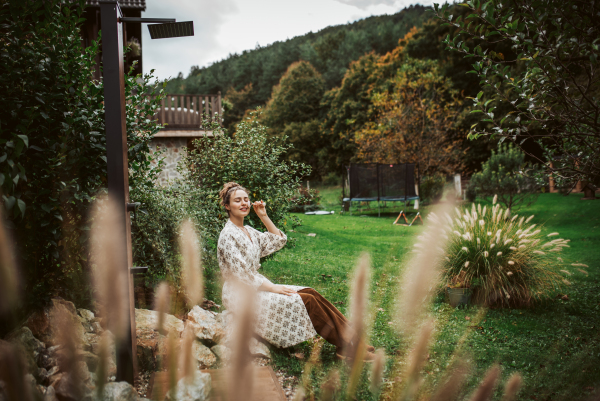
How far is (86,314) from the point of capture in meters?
3.18

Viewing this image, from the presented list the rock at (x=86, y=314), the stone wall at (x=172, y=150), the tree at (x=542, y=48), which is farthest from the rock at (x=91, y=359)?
the stone wall at (x=172, y=150)

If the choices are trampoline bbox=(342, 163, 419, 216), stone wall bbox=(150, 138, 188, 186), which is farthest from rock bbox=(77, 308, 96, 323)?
trampoline bbox=(342, 163, 419, 216)

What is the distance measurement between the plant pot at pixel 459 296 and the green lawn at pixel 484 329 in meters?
0.10

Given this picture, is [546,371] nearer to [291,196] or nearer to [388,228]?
[291,196]

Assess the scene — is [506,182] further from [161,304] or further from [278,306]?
[161,304]

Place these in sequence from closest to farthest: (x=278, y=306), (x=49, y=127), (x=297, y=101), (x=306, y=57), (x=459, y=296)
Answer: (x=49, y=127), (x=278, y=306), (x=459, y=296), (x=297, y=101), (x=306, y=57)

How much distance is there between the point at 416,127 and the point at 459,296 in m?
14.1

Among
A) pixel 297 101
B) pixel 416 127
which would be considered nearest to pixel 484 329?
pixel 416 127

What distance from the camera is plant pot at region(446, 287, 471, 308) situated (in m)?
4.58

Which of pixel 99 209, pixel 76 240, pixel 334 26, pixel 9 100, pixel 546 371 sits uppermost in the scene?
pixel 334 26

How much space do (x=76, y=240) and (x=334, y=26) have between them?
52.3m

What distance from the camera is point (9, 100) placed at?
2.25 meters

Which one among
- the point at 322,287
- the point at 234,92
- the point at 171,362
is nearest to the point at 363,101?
the point at 234,92

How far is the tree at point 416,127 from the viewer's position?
1708 cm
